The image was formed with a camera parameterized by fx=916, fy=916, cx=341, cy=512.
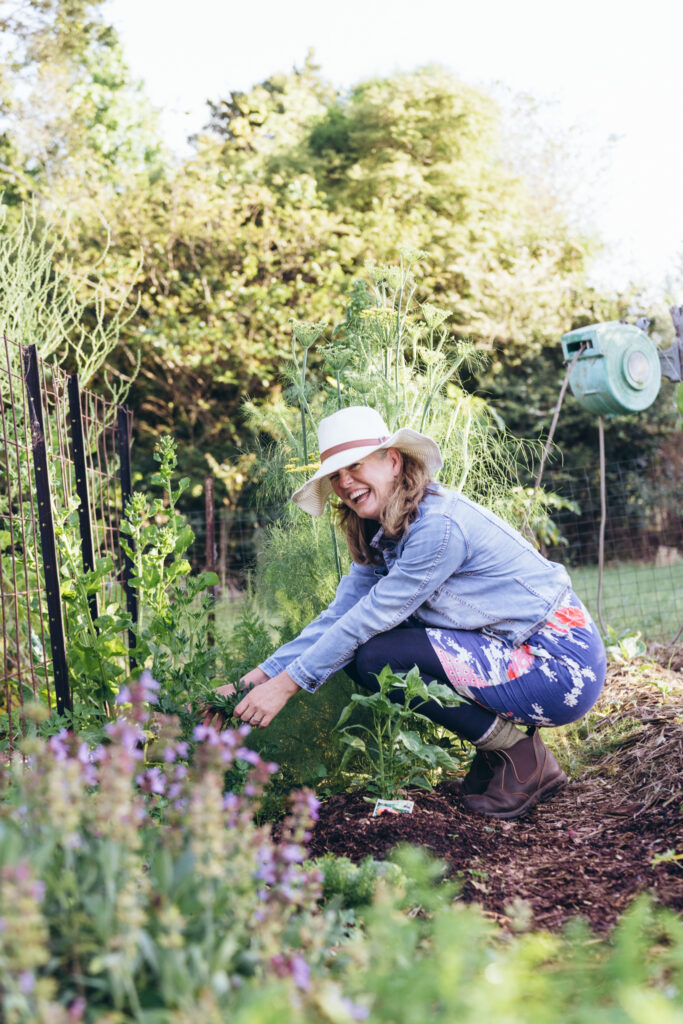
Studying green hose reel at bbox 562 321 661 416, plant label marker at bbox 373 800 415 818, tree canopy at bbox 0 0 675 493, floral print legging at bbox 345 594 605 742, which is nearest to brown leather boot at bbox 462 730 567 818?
floral print legging at bbox 345 594 605 742

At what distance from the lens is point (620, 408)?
5320mm

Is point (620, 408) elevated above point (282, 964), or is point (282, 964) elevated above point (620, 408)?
point (620, 408)

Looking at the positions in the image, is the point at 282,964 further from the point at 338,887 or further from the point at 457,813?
the point at 457,813

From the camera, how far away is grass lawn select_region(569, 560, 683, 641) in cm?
607

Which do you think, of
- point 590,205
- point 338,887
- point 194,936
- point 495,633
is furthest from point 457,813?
point 590,205

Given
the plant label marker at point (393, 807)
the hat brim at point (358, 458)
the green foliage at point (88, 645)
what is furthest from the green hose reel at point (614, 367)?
the plant label marker at point (393, 807)

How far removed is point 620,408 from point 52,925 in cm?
468

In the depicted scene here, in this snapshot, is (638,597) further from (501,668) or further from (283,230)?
(283,230)

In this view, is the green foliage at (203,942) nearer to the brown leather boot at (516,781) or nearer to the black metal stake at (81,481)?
the brown leather boot at (516,781)

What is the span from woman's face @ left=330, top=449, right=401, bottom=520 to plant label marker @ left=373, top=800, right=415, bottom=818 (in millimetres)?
817

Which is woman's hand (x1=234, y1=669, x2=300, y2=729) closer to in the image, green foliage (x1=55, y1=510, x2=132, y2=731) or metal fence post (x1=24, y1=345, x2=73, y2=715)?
green foliage (x1=55, y1=510, x2=132, y2=731)

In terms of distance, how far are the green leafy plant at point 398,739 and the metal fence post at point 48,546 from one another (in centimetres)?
89

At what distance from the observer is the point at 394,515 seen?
2674 mm

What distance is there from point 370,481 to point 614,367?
2.97 m
